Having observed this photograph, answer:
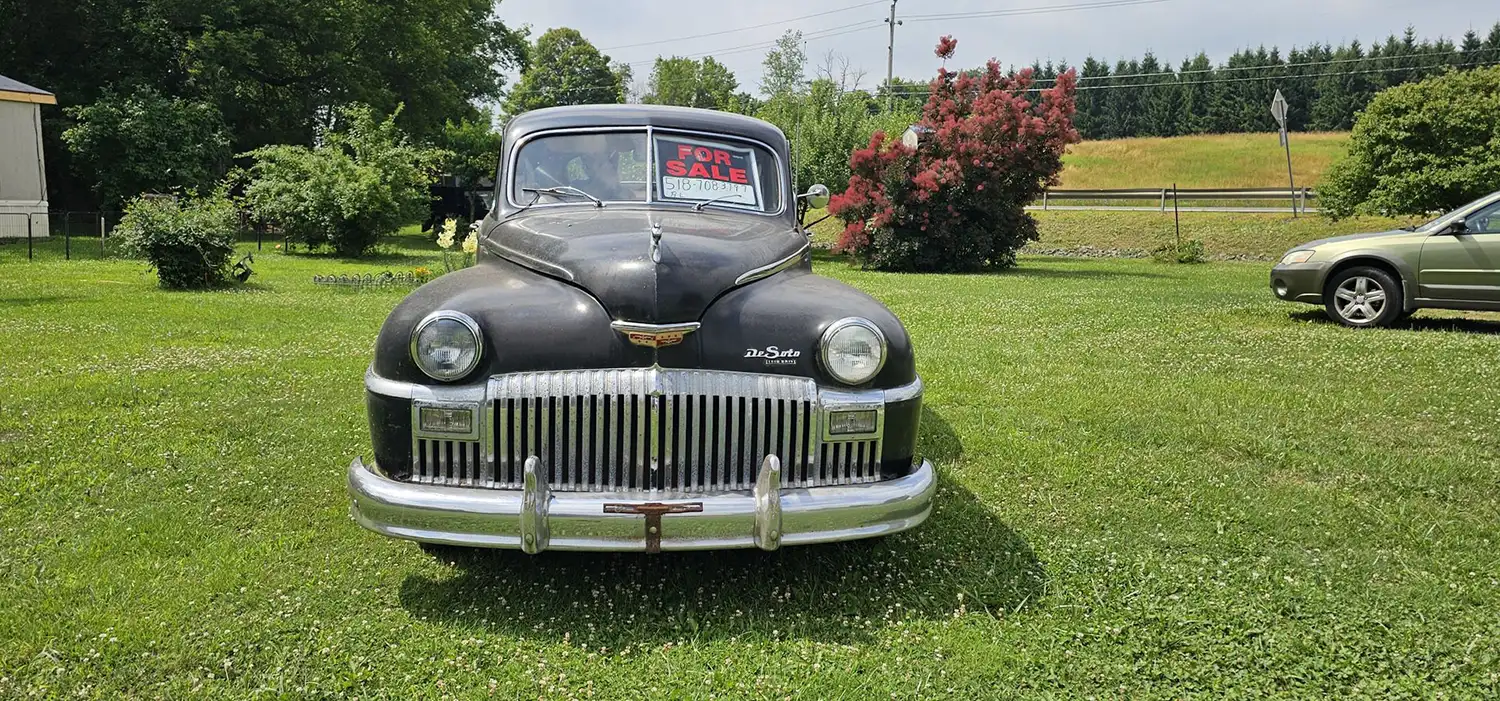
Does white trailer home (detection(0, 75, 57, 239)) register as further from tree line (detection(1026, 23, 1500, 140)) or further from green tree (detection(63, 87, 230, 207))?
tree line (detection(1026, 23, 1500, 140))

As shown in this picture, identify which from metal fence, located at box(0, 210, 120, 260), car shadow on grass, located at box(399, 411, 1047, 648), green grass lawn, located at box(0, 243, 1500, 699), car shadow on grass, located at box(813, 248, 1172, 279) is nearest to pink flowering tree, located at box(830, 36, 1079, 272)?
car shadow on grass, located at box(813, 248, 1172, 279)

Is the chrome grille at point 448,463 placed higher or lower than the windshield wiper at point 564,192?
lower

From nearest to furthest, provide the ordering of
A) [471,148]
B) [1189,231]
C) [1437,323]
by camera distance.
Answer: [1437,323], [1189,231], [471,148]

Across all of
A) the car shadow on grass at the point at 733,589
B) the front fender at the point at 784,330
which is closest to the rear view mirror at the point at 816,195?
the front fender at the point at 784,330

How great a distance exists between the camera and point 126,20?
82.2 ft

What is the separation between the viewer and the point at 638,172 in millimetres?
4930

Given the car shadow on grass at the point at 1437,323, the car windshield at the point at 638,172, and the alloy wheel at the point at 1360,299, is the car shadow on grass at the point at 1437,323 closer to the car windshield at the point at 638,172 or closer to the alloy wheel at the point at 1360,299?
the alloy wheel at the point at 1360,299

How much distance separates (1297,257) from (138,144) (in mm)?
25082

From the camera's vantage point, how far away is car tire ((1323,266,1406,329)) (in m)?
9.84

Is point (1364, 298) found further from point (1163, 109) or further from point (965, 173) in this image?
point (1163, 109)

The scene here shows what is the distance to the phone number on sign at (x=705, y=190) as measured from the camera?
16.1 feet

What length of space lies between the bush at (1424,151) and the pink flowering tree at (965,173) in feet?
29.3

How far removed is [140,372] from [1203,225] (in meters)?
26.8

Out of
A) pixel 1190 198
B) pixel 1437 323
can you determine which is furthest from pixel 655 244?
pixel 1190 198
